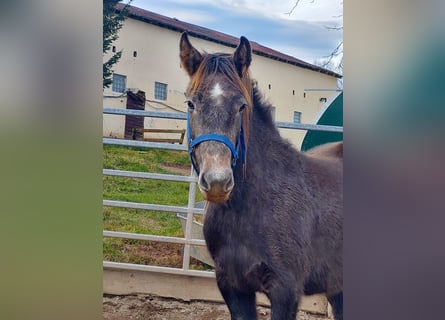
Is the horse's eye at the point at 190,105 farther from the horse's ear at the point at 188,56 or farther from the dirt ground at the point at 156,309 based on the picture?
the dirt ground at the point at 156,309

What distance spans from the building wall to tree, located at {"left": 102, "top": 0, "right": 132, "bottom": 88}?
26mm

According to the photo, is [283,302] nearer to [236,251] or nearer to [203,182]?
[236,251]

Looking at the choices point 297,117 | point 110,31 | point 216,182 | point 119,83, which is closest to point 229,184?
point 216,182

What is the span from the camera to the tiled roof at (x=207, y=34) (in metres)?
2.44

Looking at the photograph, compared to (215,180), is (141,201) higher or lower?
lower

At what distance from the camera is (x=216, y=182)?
218cm

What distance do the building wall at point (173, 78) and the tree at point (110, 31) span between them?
0.03 meters

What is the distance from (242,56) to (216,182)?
629 mm
